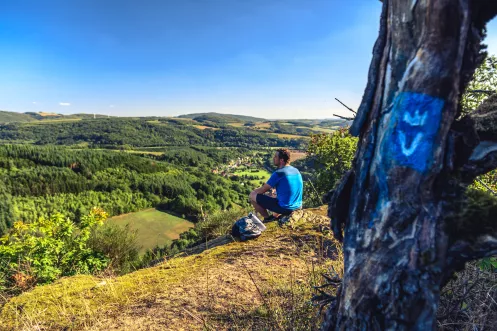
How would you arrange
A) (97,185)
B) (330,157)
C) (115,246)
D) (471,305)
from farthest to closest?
(97,185), (330,157), (115,246), (471,305)

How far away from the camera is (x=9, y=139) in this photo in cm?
14350

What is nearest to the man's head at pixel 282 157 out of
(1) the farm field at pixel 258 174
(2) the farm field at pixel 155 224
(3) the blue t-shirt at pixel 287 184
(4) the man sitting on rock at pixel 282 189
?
(4) the man sitting on rock at pixel 282 189

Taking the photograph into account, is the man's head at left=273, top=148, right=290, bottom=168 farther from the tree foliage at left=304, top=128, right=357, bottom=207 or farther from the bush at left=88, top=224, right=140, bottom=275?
the tree foliage at left=304, top=128, right=357, bottom=207

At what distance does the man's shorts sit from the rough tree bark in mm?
3794

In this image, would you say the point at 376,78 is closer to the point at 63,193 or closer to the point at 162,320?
the point at 162,320

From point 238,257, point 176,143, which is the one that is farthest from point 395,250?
point 176,143

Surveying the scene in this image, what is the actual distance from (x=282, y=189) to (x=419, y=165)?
370 centimetres

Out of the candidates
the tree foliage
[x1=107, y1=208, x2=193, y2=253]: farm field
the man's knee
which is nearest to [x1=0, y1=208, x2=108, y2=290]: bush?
the man's knee

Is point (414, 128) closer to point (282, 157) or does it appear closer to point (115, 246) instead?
point (282, 157)

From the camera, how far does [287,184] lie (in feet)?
15.5

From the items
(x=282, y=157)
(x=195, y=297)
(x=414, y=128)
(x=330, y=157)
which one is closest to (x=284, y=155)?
(x=282, y=157)

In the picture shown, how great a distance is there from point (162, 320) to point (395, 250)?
93.9 inches

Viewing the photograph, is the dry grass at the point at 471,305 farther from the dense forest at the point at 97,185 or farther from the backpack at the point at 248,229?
the dense forest at the point at 97,185

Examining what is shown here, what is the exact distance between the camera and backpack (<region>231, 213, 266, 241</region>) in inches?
181
